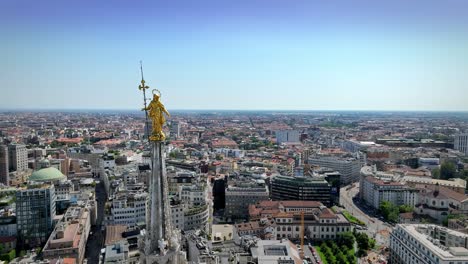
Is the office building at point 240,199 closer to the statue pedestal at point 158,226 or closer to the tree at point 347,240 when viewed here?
the tree at point 347,240

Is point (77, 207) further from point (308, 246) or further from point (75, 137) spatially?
point (75, 137)

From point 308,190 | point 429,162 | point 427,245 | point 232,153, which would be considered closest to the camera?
point 427,245

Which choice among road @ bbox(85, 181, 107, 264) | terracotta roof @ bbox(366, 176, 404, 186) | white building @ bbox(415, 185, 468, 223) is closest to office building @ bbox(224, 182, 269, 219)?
road @ bbox(85, 181, 107, 264)

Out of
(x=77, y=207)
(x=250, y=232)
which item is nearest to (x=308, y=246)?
(x=250, y=232)

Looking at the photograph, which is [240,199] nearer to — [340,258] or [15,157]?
[340,258]

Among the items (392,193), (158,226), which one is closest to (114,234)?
(158,226)

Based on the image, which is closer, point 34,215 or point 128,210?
point 34,215
